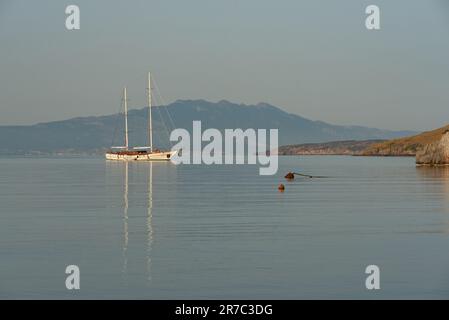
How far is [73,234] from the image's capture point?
135ft

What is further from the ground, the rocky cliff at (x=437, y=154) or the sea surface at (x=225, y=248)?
the rocky cliff at (x=437, y=154)

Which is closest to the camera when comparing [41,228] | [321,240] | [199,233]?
[321,240]

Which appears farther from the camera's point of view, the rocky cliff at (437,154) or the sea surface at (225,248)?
the rocky cliff at (437,154)

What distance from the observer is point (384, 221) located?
48.2m

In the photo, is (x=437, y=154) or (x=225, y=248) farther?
(x=437, y=154)

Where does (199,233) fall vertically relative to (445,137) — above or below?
below

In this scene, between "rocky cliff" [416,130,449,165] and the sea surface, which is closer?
the sea surface

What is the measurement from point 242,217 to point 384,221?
26.6 ft

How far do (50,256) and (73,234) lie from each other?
25.0ft

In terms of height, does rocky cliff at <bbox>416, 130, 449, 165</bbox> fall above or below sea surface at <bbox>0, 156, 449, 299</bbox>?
above

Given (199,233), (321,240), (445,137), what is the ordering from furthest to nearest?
(445,137) → (199,233) → (321,240)
